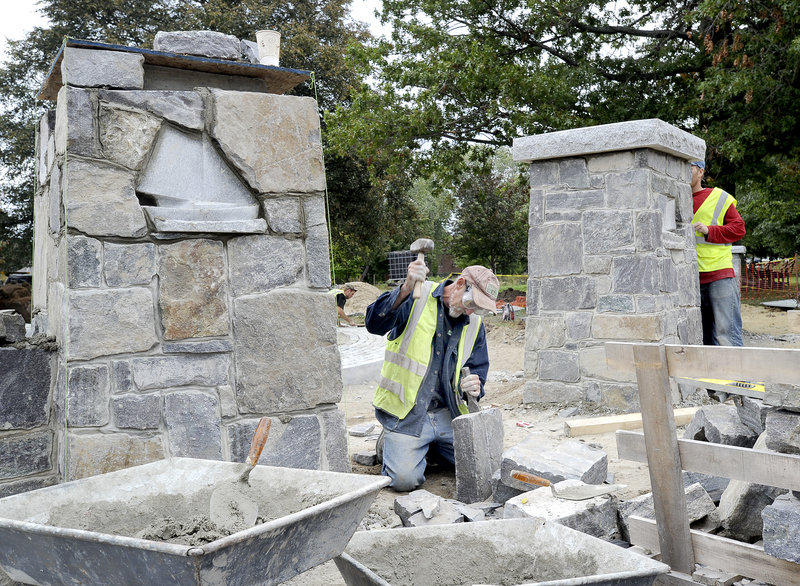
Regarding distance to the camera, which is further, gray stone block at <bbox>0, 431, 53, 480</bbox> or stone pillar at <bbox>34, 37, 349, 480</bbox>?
gray stone block at <bbox>0, 431, 53, 480</bbox>

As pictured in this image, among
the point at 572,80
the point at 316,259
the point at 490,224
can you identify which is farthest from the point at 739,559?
the point at 490,224

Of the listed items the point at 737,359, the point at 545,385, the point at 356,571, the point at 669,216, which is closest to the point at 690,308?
the point at 669,216

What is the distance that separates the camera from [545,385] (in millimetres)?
6184

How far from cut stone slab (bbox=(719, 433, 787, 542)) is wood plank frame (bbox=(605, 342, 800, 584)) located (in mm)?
272

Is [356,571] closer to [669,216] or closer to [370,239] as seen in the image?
[669,216]

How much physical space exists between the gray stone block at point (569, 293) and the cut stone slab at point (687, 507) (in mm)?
2829

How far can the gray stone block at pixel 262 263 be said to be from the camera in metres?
3.31

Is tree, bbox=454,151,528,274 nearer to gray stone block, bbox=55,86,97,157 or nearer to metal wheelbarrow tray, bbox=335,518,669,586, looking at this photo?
gray stone block, bbox=55,86,97,157

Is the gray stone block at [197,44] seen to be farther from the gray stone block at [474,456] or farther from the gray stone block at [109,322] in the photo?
the gray stone block at [474,456]

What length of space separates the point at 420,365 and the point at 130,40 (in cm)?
1824

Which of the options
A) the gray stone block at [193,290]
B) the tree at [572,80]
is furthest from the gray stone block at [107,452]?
the tree at [572,80]

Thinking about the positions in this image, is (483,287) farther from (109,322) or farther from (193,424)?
(109,322)

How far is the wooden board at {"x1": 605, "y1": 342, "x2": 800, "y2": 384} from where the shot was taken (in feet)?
7.84

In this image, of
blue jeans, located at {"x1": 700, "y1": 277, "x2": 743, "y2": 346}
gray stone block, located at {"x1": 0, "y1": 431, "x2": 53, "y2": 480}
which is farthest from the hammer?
blue jeans, located at {"x1": 700, "y1": 277, "x2": 743, "y2": 346}
